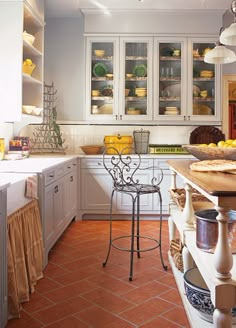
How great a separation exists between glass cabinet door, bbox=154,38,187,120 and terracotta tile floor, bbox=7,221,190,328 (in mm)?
2149

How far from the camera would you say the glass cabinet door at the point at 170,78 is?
5.09 metres

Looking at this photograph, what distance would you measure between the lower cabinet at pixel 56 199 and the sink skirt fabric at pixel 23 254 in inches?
7.9

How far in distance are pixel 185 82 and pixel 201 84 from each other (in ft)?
0.86

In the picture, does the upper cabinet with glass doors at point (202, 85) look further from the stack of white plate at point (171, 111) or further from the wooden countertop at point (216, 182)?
the wooden countertop at point (216, 182)

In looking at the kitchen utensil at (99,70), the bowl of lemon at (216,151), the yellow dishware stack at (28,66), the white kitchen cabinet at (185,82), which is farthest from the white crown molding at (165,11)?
the bowl of lemon at (216,151)

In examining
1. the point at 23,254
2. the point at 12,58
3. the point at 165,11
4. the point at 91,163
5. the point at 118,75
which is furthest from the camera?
the point at 118,75

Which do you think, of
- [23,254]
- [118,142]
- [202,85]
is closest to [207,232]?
[23,254]

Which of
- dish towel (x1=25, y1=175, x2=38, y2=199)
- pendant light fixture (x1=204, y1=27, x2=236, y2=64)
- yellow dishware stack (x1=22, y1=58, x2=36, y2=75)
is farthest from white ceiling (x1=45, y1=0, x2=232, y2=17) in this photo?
dish towel (x1=25, y1=175, x2=38, y2=199)

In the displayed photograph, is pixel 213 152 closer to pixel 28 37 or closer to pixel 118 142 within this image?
pixel 28 37

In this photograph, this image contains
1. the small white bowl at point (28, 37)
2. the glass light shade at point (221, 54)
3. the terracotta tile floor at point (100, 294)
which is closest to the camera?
the terracotta tile floor at point (100, 294)

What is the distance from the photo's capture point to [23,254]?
7.75ft

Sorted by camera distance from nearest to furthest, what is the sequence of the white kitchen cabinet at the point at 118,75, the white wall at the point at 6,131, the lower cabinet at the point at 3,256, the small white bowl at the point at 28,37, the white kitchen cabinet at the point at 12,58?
the lower cabinet at the point at 3,256 < the white kitchen cabinet at the point at 12,58 < the small white bowl at the point at 28,37 < the white wall at the point at 6,131 < the white kitchen cabinet at the point at 118,75

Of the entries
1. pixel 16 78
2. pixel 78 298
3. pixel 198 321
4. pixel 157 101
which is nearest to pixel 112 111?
pixel 157 101

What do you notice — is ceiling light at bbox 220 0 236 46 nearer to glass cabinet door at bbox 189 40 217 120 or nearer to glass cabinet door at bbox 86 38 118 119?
glass cabinet door at bbox 189 40 217 120
